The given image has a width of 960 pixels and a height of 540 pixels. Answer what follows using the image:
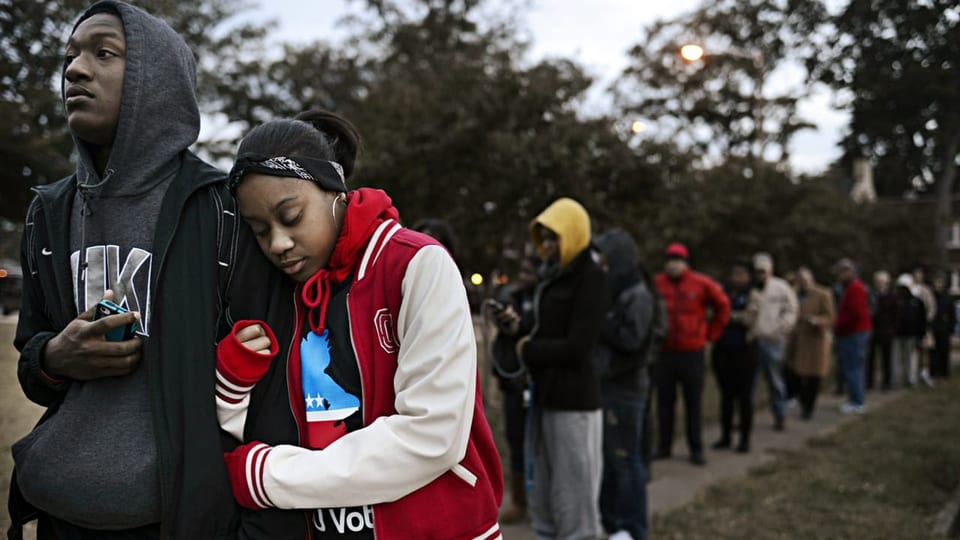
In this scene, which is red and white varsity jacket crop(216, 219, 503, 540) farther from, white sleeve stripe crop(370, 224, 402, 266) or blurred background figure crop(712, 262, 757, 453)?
blurred background figure crop(712, 262, 757, 453)

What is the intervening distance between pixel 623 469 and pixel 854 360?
26.9ft

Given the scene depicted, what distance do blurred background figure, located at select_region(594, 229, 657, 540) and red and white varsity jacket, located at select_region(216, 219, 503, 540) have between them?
3.31 metres

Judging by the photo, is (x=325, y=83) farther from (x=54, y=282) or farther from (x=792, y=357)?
(x=54, y=282)

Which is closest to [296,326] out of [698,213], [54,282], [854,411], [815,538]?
[54,282]

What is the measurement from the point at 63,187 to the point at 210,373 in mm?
618

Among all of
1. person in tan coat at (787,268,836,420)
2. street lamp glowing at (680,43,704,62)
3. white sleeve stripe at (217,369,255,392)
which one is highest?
street lamp glowing at (680,43,704,62)

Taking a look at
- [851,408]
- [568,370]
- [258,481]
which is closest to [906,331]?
[851,408]

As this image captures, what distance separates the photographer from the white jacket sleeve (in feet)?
5.29

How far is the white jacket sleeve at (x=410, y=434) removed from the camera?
1612 millimetres

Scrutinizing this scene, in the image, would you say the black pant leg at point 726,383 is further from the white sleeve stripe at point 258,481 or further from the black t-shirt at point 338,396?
the white sleeve stripe at point 258,481

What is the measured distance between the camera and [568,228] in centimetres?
434

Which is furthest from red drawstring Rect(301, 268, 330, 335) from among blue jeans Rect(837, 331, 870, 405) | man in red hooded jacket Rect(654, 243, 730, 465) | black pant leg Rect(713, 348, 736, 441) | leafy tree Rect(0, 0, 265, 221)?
blue jeans Rect(837, 331, 870, 405)

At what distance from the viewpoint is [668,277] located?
317 inches

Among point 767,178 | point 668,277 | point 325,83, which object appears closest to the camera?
point 668,277
